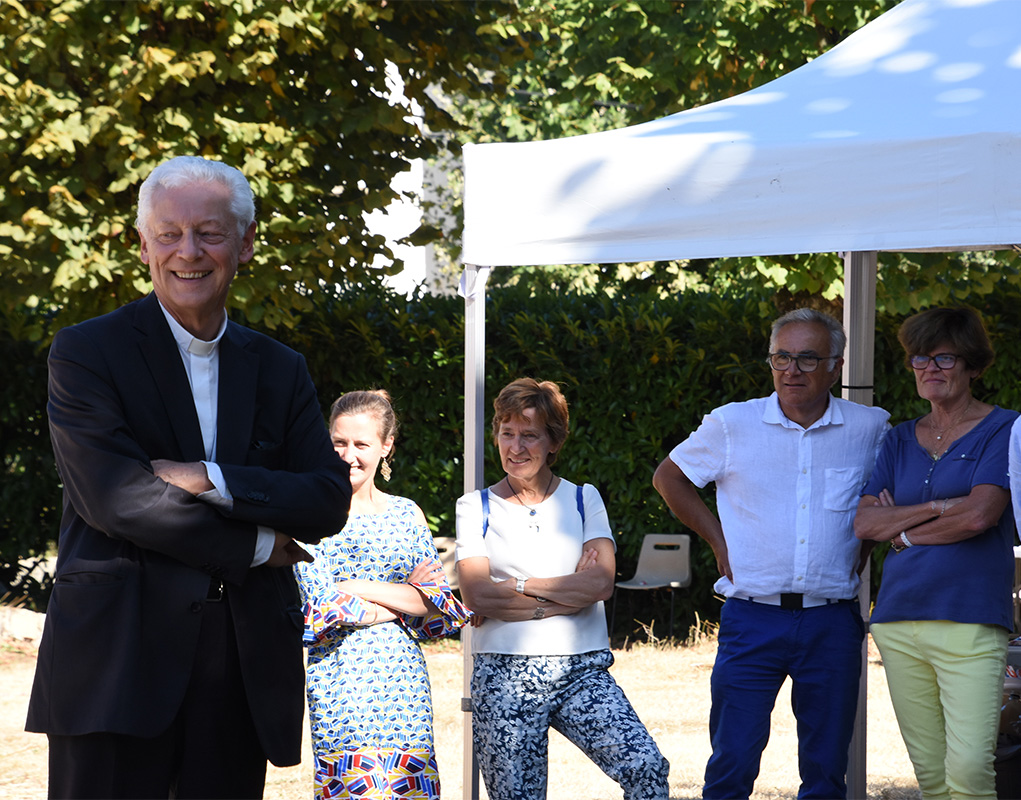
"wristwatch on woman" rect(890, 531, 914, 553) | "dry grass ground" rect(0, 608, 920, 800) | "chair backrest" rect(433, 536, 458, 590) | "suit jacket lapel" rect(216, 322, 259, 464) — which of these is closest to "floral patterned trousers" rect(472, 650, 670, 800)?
"wristwatch on woman" rect(890, 531, 914, 553)

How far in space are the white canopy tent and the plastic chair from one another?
4321 millimetres

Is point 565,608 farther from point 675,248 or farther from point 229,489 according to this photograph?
point 229,489

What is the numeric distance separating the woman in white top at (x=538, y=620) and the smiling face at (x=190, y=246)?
1.29 metres

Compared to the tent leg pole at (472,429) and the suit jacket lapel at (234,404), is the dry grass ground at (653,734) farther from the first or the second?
the suit jacket lapel at (234,404)

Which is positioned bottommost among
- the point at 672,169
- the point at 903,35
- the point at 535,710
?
the point at 535,710

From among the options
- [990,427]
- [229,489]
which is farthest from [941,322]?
[229,489]

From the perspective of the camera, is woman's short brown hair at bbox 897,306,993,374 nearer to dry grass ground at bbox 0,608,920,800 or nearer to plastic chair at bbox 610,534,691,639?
dry grass ground at bbox 0,608,920,800

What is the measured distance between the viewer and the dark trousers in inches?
88.9

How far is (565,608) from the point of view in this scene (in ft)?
11.2

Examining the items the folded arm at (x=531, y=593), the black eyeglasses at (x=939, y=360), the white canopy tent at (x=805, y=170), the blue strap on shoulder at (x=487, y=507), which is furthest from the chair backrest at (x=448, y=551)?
the black eyeglasses at (x=939, y=360)

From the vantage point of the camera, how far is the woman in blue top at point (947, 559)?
3.33 metres

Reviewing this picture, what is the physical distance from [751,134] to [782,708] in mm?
4385

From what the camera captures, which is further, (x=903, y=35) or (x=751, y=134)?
(x=903, y=35)

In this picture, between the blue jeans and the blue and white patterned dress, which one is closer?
the blue and white patterned dress
